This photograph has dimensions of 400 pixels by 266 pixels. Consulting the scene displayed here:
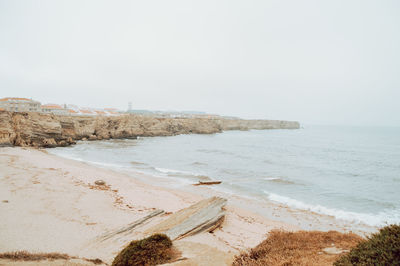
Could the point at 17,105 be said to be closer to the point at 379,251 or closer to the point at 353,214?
the point at 353,214

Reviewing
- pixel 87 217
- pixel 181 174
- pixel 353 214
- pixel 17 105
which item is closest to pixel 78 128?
pixel 17 105

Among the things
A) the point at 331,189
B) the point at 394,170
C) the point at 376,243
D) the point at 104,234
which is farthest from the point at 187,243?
the point at 394,170

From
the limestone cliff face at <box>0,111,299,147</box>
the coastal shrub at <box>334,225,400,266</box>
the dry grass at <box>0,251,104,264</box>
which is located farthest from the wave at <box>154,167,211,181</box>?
the limestone cliff face at <box>0,111,299,147</box>

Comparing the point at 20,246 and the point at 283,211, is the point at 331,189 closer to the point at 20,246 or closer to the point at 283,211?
the point at 283,211

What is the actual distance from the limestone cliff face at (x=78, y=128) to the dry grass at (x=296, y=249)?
3659cm

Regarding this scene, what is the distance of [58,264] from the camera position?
520 cm

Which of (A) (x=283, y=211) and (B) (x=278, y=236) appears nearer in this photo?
(B) (x=278, y=236)

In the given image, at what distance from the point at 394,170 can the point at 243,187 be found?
75.1 feet

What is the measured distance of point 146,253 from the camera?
5582mm

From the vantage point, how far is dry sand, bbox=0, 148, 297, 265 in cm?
662

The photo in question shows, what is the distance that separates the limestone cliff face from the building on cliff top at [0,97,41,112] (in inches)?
519

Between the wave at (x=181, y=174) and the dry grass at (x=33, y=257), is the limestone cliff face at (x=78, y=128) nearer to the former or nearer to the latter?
the wave at (x=181, y=174)

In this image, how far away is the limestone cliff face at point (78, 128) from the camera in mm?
32812

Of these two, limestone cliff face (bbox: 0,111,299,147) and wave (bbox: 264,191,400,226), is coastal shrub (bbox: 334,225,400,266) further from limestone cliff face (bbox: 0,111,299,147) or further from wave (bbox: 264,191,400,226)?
limestone cliff face (bbox: 0,111,299,147)
